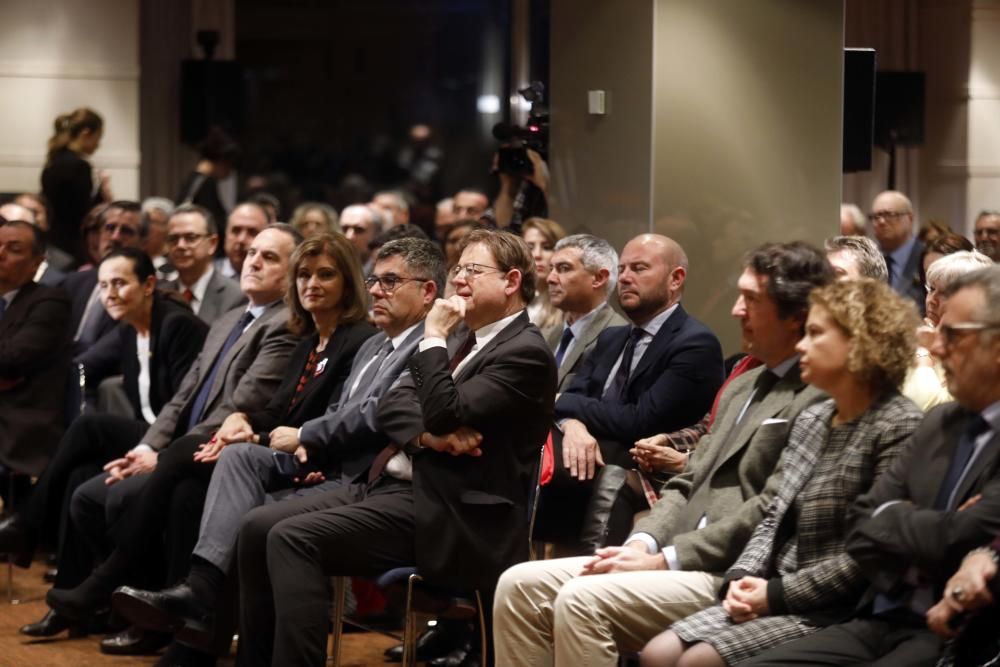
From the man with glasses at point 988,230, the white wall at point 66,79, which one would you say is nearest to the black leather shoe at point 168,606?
the man with glasses at point 988,230

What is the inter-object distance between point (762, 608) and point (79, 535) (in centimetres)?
299

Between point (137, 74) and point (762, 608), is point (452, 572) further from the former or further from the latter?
point (137, 74)

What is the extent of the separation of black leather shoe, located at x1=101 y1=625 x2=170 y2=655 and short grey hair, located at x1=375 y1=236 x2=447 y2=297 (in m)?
1.52

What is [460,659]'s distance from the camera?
4891 mm

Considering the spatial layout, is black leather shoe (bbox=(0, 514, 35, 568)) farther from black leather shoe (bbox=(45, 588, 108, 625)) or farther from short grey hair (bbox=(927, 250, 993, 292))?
short grey hair (bbox=(927, 250, 993, 292))

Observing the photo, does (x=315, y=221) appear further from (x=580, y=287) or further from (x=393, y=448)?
(x=393, y=448)

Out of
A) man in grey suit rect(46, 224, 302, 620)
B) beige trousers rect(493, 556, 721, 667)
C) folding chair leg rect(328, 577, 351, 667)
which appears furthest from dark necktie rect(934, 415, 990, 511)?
man in grey suit rect(46, 224, 302, 620)

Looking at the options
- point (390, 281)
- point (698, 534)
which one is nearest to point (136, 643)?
point (390, 281)

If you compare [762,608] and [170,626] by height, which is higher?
[762,608]

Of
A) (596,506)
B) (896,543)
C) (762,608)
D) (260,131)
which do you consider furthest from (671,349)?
(260,131)

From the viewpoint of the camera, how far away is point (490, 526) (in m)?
4.15

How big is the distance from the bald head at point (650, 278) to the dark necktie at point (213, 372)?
143cm

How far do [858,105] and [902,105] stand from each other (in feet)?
14.4

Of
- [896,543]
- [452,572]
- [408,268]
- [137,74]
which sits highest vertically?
[137,74]
